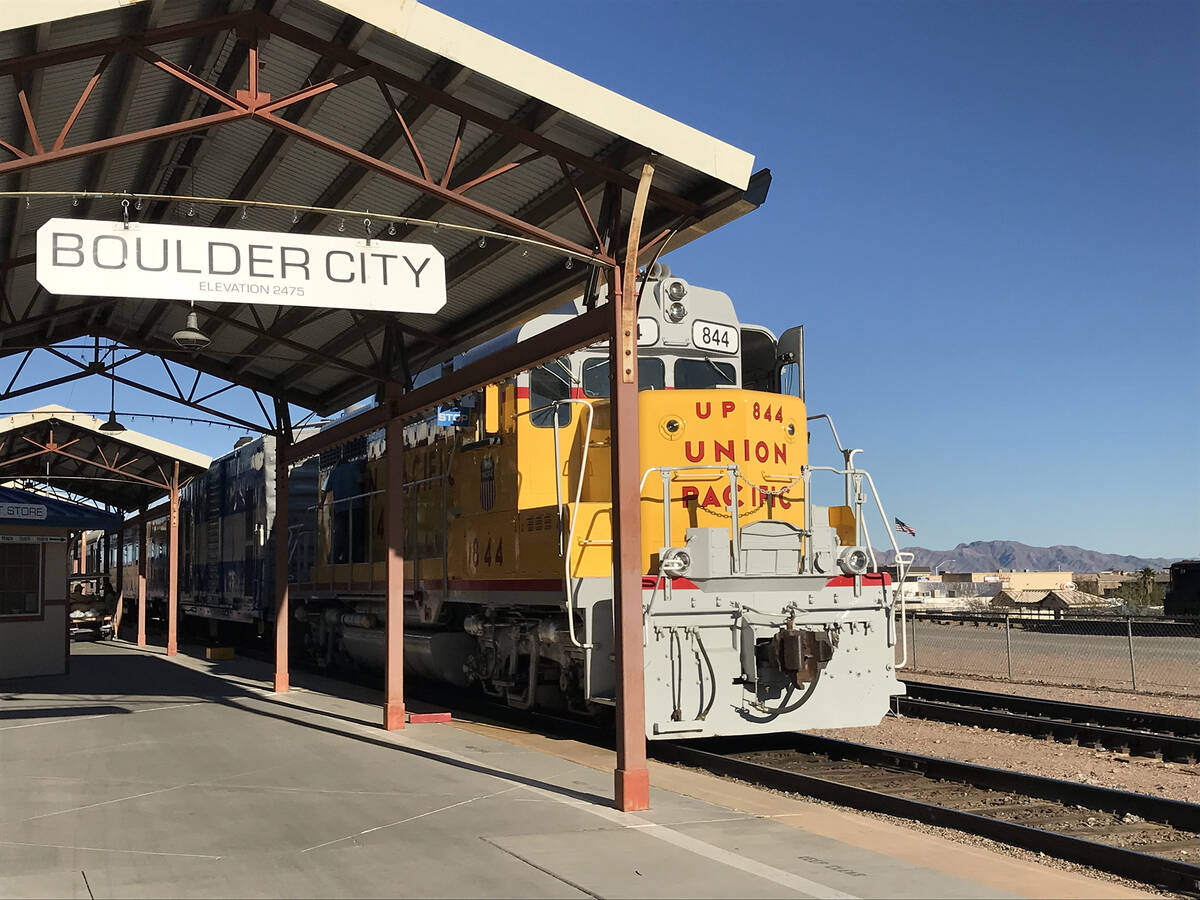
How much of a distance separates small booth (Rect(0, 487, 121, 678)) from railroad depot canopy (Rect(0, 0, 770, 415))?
23.1ft

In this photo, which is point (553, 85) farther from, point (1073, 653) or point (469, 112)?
point (1073, 653)

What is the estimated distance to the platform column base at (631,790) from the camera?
748 cm

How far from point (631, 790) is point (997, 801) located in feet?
9.30

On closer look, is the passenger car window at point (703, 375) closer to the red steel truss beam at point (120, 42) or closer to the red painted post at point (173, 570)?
the red steel truss beam at point (120, 42)

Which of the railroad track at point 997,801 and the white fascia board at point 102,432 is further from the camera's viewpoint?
the white fascia board at point 102,432

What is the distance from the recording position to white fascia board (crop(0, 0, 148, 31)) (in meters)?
6.24

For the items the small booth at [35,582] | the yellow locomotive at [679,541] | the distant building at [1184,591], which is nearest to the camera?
the yellow locomotive at [679,541]

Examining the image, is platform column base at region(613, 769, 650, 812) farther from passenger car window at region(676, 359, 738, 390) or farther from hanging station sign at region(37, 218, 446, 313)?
passenger car window at region(676, 359, 738, 390)

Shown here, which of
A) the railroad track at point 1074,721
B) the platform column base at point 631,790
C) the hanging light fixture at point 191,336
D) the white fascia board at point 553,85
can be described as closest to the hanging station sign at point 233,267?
the white fascia board at point 553,85

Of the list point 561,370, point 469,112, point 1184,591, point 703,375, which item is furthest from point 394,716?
point 1184,591

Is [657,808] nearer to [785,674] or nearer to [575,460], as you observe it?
[785,674]

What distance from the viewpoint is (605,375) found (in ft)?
35.5

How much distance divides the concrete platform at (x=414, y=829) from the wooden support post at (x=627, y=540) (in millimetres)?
566

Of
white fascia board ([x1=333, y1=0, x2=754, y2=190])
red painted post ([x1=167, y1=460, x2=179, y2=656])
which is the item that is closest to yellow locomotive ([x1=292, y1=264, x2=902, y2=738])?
white fascia board ([x1=333, y1=0, x2=754, y2=190])
